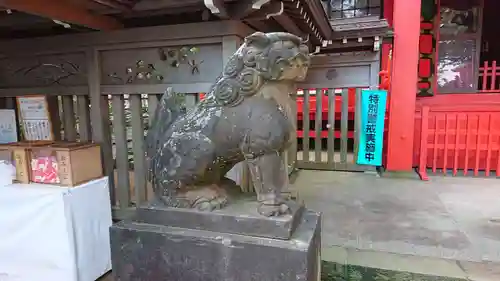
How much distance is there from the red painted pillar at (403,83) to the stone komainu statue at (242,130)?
455 cm

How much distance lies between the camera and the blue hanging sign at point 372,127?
562 cm

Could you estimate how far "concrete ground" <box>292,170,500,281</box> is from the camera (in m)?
2.59

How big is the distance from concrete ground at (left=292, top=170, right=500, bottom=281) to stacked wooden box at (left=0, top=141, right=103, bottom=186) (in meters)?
2.18

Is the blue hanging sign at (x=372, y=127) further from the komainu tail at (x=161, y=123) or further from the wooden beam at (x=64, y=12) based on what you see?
the komainu tail at (x=161, y=123)

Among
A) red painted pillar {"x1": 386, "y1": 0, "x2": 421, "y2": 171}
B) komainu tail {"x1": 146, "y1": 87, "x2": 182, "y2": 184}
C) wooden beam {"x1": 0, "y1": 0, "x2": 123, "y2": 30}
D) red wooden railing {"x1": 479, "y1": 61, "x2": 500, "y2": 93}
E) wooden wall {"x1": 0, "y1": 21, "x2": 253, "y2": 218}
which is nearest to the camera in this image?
komainu tail {"x1": 146, "y1": 87, "x2": 182, "y2": 184}

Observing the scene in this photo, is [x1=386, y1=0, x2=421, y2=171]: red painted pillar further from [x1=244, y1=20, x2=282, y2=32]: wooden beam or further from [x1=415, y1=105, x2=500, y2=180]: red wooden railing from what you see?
[x1=244, y1=20, x2=282, y2=32]: wooden beam

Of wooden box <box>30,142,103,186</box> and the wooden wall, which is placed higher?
the wooden wall

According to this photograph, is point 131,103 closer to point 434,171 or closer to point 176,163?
point 176,163

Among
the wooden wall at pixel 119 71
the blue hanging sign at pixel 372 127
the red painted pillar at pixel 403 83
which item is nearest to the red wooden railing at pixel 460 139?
the red painted pillar at pixel 403 83

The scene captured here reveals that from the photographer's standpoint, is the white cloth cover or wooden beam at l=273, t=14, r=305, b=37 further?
wooden beam at l=273, t=14, r=305, b=37

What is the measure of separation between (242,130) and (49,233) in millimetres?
1974

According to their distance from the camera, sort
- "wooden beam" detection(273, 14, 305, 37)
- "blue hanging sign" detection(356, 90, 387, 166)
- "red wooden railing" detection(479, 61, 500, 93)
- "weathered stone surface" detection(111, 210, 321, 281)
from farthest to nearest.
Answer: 1. "red wooden railing" detection(479, 61, 500, 93)
2. "blue hanging sign" detection(356, 90, 387, 166)
3. "wooden beam" detection(273, 14, 305, 37)
4. "weathered stone surface" detection(111, 210, 321, 281)

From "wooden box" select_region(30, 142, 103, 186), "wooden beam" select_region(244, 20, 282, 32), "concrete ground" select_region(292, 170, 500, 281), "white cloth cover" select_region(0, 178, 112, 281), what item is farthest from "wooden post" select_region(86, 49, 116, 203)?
"concrete ground" select_region(292, 170, 500, 281)

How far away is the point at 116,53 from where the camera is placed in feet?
9.92
